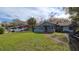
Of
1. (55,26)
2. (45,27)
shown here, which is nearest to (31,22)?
(45,27)

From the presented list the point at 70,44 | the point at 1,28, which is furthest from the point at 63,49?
the point at 1,28

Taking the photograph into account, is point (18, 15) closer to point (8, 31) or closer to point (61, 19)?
point (8, 31)

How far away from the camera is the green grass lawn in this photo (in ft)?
8.81

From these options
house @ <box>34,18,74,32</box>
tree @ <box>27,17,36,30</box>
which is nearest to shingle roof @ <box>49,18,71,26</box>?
house @ <box>34,18,74,32</box>

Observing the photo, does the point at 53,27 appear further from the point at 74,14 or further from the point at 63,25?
the point at 74,14

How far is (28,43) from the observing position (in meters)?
2.69

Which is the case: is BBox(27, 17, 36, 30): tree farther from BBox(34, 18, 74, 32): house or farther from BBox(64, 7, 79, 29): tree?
BBox(64, 7, 79, 29): tree

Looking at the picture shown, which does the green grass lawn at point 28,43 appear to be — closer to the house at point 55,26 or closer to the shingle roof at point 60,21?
the house at point 55,26
